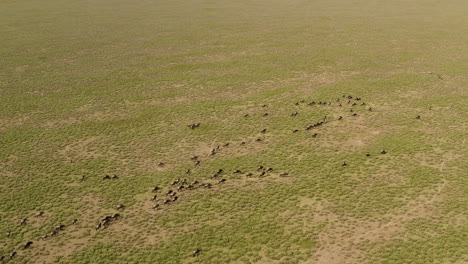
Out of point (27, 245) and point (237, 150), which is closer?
point (27, 245)

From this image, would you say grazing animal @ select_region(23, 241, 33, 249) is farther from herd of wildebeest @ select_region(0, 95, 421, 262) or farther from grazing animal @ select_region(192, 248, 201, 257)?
grazing animal @ select_region(192, 248, 201, 257)

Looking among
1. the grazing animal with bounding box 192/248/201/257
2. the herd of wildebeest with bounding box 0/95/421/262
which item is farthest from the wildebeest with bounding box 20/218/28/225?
the grazing animal with bounding box 192/248/201/257

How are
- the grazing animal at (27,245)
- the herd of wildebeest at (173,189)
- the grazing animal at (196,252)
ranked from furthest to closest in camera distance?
1. the herd of wildebeest at (173,189)
2. the grazing animal at (27,245)
3. the grazing animal at (196,252)

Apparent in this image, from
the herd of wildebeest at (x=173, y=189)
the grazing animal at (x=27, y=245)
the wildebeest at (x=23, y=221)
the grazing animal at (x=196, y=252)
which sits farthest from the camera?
the wildebeest at (x=23, y=221)

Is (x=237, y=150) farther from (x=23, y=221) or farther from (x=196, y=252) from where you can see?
(x=23, y=221)

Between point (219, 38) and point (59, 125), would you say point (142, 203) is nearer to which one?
point (59, 125)

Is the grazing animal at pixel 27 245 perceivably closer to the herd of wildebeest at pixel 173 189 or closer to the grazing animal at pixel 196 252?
the herd of wildebeest at pixel 173 189

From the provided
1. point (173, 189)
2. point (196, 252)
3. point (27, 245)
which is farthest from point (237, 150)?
point (27, 245)

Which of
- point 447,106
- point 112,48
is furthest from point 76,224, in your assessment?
point 112,48

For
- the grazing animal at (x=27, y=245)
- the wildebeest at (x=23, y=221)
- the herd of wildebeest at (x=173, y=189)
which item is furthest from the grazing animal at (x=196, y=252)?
the wildebeest at (x=23, y=221)
